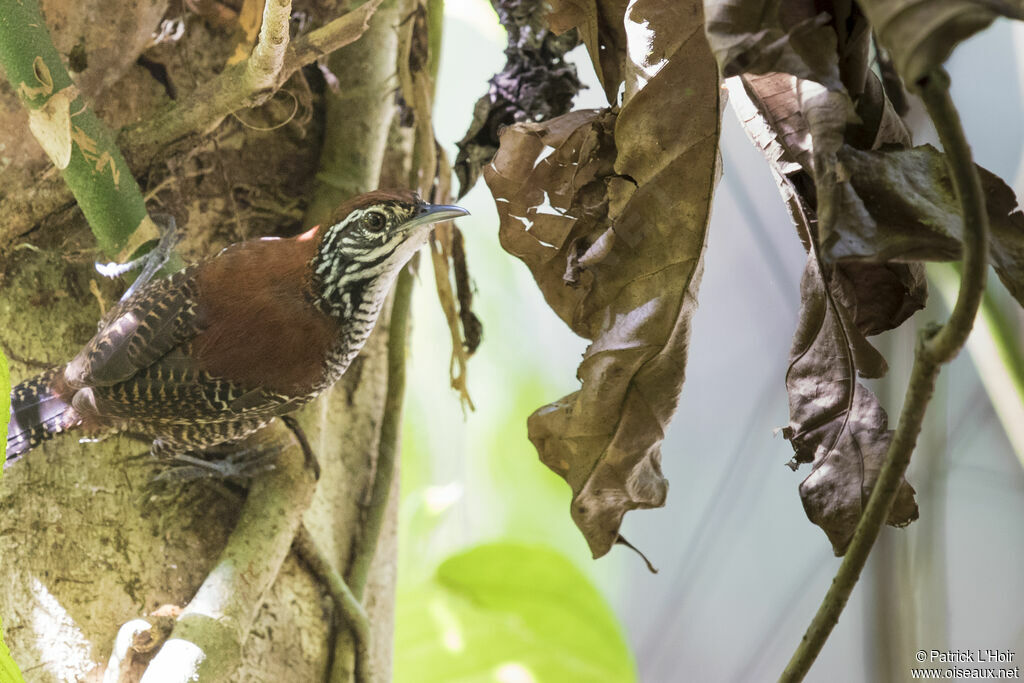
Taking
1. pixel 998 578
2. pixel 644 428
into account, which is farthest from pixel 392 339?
pixel 998 578

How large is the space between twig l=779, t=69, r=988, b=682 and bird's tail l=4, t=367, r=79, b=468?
2.30 feet

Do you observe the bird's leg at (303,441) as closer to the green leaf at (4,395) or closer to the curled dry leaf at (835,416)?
the green leaf at (4,395)

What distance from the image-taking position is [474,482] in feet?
4.01

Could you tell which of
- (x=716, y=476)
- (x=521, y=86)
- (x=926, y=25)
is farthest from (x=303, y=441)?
(x=926, y=25)

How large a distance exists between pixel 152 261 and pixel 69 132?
0.14 m

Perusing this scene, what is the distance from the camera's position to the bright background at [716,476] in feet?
3.49

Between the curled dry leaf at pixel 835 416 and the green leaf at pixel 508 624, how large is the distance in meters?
0.48

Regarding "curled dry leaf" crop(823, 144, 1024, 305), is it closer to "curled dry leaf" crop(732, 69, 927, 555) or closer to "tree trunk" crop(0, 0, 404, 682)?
"curled dry leaf" crop(732, 69, 927, 555)

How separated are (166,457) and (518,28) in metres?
0.61

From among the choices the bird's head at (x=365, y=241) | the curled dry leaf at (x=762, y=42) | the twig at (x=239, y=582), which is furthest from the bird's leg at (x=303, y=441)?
the curled dry leaf at (x=762, y=42)

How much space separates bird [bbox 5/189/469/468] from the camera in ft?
2.64

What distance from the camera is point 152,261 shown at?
0.87m

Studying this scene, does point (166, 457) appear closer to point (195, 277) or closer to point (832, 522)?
point (195, 277)

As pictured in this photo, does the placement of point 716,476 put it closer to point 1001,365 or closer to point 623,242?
point 1001,365
